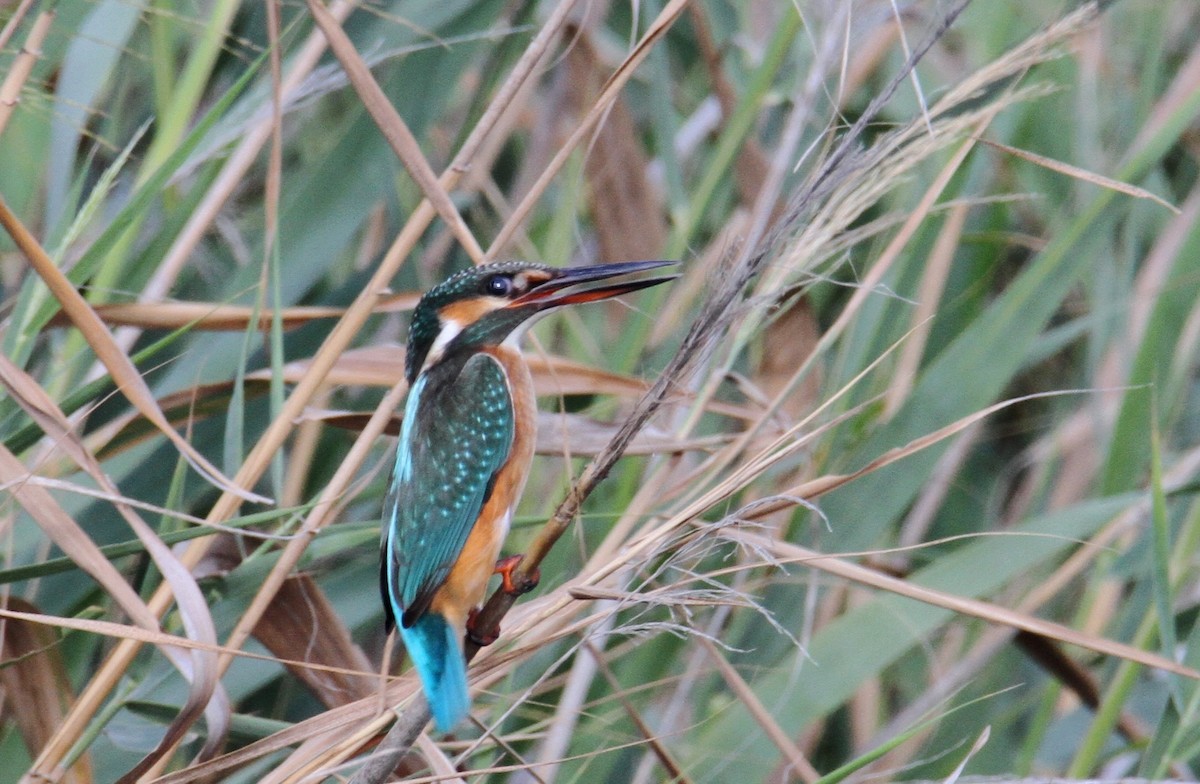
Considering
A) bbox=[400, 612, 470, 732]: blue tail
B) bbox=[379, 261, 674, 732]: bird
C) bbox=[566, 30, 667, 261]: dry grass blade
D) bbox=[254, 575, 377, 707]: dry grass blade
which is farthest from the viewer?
bbox=[566, 30, 667, 261]: dry grass blade

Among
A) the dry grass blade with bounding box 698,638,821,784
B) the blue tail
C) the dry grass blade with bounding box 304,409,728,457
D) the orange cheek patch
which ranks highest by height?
the orange cheek patch

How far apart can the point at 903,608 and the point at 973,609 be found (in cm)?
47

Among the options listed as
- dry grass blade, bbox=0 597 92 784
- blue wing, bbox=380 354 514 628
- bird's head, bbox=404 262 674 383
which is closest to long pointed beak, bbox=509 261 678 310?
bird's head, bbox=404 262 674 383

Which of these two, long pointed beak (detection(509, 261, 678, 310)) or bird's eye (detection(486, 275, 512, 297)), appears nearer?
long pointed beak (detection(509, 261, 678, 310))

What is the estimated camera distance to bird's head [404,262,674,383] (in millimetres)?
1569

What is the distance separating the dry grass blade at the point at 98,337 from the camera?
1.28m

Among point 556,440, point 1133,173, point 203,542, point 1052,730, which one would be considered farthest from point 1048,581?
point 203,542

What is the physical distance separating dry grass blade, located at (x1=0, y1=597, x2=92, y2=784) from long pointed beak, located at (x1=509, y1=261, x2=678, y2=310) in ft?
2.29

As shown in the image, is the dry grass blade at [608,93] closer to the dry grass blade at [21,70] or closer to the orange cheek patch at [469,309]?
the orange cheek patch at [469,309]

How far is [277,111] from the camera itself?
1.45 m

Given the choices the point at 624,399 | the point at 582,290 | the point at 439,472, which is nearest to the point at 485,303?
the point at 582,290

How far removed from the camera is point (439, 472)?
1493mm

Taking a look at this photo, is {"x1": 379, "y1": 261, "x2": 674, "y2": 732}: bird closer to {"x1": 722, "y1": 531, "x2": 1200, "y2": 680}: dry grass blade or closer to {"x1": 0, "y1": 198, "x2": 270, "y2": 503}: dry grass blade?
{"x1": 0, "y1": 198, "x2": 270, "y2": 503}: dry grass blade

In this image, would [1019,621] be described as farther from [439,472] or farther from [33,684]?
[33,684]
